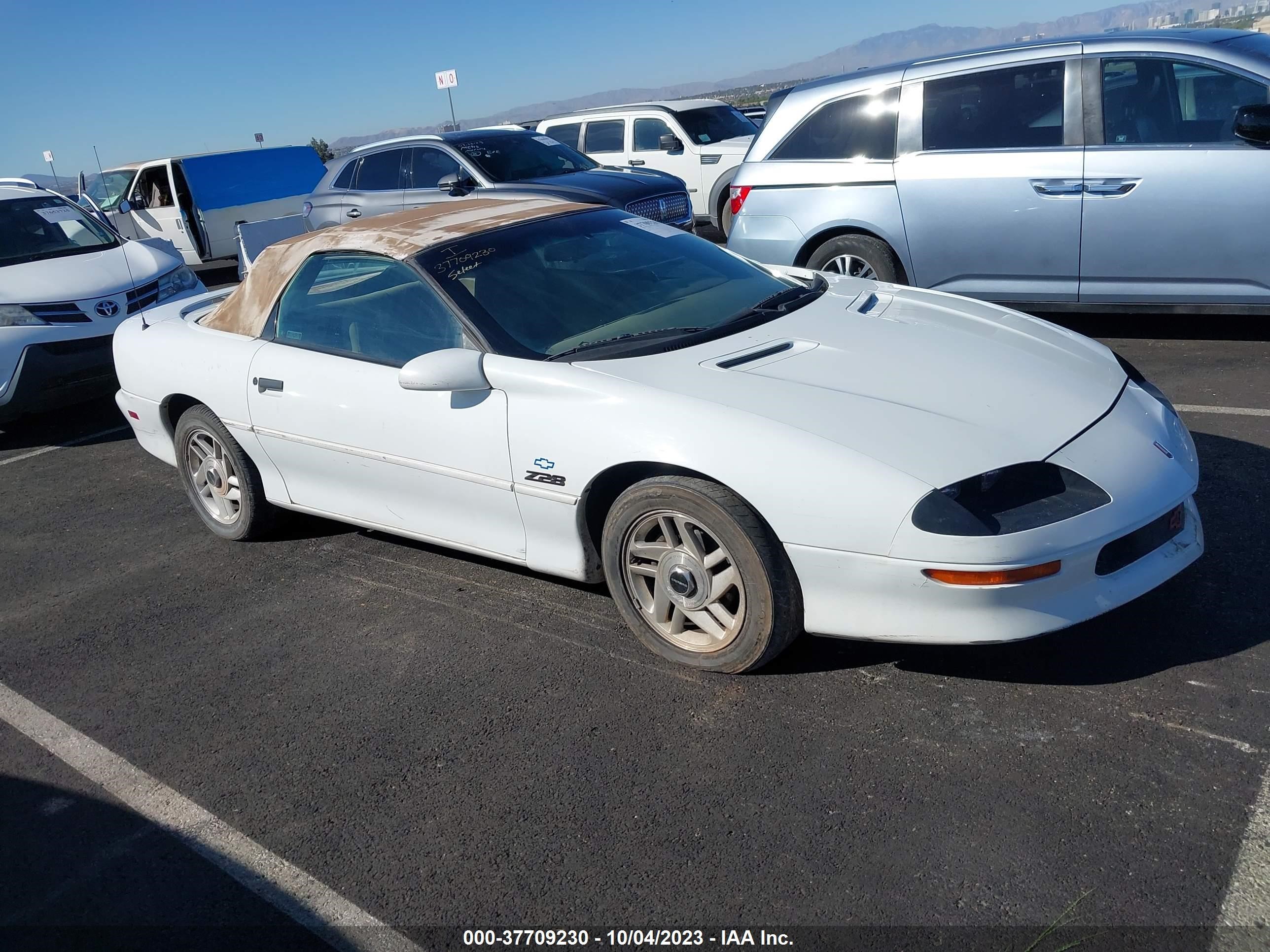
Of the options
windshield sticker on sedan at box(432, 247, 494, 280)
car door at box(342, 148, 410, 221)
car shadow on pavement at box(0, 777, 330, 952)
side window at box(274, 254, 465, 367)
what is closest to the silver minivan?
windshield sticker on sedan at box(432, 247, 494, 280)

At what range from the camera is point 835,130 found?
7.06 meters

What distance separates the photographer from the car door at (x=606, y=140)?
14.0 metres

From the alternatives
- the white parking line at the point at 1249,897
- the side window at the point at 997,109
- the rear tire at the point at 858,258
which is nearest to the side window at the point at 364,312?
the white parking line at the point at 1249,897

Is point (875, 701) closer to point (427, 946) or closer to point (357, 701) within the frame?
point (427, 946)

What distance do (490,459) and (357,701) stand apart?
0.92 metres

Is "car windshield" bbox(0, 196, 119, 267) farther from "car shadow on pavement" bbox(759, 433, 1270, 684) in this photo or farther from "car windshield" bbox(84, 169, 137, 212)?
"car windshield" bbox(84, 169, 137, 212)

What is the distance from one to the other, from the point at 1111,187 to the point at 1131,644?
3724 mm

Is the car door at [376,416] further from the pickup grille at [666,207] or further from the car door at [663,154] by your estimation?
the car door at [663,154]

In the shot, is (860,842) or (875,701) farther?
(875,701)

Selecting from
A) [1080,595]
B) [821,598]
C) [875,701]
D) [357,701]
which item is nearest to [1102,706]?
[1080,595]

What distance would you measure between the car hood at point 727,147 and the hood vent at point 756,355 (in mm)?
9615

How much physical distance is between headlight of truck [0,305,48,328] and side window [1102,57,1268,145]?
6.90 m

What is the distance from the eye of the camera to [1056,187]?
6.21 m

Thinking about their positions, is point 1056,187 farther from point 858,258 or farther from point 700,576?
point 700,576
